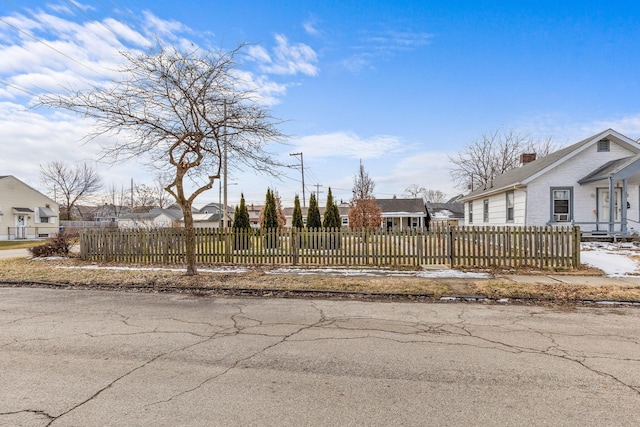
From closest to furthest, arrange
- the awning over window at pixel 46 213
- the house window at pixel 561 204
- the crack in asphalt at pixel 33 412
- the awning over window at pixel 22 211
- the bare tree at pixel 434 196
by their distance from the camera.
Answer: the crack in asphalt at pixel 33 412, the house window at pixel 561 204, the awning over window at pixel 22 211, the awning over window at pixel 46 213, the bare tree at pixel 434 196

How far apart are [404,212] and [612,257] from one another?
127 ft

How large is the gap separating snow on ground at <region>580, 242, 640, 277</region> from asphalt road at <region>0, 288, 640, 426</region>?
4864 mm

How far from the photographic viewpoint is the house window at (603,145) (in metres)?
17.2

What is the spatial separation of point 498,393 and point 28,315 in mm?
7270

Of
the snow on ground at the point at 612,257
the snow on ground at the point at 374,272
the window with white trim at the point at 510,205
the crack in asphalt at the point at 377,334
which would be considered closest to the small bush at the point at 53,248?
the snow on ground at the point at 374,272

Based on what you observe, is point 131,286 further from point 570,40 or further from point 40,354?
point 570,40

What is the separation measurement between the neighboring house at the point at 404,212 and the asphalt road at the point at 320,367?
44531 millimetres

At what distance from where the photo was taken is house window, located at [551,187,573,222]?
17.3m

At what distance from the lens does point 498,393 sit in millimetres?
3428

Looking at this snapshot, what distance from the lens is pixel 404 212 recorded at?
5125 centimetres

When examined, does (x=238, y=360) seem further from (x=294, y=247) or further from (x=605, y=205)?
(x=605, y=205)

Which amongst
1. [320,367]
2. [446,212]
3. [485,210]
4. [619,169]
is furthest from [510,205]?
[446,212]

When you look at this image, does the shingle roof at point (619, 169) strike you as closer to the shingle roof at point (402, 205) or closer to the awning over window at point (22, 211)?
the shingle roof at point (402, 205)

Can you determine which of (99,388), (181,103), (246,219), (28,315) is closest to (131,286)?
(28,315)
